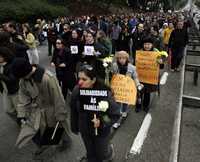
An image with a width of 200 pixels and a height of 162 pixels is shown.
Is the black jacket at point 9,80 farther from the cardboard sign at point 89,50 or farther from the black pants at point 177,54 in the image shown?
the black pants at point 177,54

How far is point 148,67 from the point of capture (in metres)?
8.41

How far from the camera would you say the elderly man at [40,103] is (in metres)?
5.45

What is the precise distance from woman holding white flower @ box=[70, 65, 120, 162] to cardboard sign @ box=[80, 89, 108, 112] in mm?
18

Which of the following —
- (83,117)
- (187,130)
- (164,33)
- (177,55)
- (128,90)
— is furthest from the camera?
(164,33)

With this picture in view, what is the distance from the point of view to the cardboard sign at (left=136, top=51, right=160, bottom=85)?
830 centimetres

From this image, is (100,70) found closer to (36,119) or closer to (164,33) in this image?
(36,119)

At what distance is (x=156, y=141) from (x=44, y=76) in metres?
2.64

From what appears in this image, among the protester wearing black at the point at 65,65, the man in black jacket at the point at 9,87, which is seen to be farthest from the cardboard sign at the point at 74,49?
the man in black jacket at the point at 9,87

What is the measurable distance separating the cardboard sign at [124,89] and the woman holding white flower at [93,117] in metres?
2.15

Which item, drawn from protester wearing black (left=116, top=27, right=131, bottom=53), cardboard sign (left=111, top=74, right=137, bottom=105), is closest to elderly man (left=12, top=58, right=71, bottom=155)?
cardboard sign (left=111, top=74, right=137, bottom=105)

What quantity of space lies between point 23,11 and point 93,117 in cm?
2585

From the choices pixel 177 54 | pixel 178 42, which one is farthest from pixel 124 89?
pixel 177 54

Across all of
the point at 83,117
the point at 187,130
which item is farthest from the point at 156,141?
the point at 83,117

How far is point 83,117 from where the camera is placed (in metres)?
5.08
